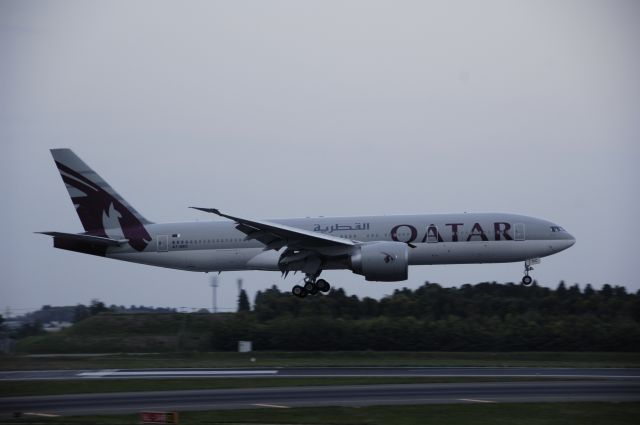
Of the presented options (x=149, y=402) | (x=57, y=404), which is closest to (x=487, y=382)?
(x=149, y=402)

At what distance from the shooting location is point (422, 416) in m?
23.8

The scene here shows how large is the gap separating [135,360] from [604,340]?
902 inches

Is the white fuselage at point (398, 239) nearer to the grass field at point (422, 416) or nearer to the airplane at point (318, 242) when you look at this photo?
the airplane at point (318, 242)

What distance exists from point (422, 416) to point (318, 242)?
15885 mm

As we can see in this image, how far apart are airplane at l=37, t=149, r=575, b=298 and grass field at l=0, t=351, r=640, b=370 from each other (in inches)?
142

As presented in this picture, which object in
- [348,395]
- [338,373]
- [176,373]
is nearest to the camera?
[348,395]

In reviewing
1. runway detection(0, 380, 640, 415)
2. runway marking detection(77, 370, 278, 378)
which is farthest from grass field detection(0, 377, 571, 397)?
runway marking detection(77, 370, 278, 378)

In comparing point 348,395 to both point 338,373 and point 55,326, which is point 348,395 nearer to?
point 338,373

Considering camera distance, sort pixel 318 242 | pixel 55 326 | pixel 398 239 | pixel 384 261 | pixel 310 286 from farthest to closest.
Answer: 1. pixel 55 326
2. pixel 310 286
3. pixel 398 239
4. pixel 318 242
5. pixel 384 261

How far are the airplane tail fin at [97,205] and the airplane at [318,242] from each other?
0.18 feet

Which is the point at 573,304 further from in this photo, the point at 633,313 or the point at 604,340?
the point at 604,340

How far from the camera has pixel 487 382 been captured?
30.8 meters

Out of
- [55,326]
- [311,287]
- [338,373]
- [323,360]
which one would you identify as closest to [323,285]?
[311,287]

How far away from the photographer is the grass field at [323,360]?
128 feet
